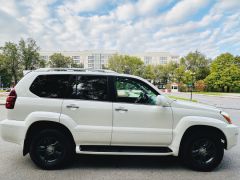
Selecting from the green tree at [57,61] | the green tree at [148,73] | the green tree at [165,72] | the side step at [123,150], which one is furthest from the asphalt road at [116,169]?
the green tree at [165,72]

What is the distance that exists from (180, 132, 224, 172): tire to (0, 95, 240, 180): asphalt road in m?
0.15

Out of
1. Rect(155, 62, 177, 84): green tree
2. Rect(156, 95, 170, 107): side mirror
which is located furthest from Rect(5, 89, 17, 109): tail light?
Rect(155, 62, 177, 84): green tree

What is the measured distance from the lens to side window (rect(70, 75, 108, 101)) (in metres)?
4.01

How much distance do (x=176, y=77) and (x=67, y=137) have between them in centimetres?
8249

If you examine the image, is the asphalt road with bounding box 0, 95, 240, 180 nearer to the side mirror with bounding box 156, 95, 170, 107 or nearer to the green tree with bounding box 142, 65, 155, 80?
the side mirror with bounding box 156, 95, 170, 107

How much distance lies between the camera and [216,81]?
6394 centimetres

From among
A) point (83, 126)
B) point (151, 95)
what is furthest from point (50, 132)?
point (151, 95)

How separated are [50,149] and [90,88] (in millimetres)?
1461

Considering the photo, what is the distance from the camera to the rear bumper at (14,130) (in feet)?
12.8

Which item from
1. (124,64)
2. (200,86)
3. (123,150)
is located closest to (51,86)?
(123,150)

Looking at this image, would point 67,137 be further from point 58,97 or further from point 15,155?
point 15,155

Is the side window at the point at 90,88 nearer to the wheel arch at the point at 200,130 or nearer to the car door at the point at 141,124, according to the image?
the car door at the point at 141,124

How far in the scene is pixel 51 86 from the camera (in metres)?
4.07

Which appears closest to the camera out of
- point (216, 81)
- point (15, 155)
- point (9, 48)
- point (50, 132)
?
point (50, 132)
